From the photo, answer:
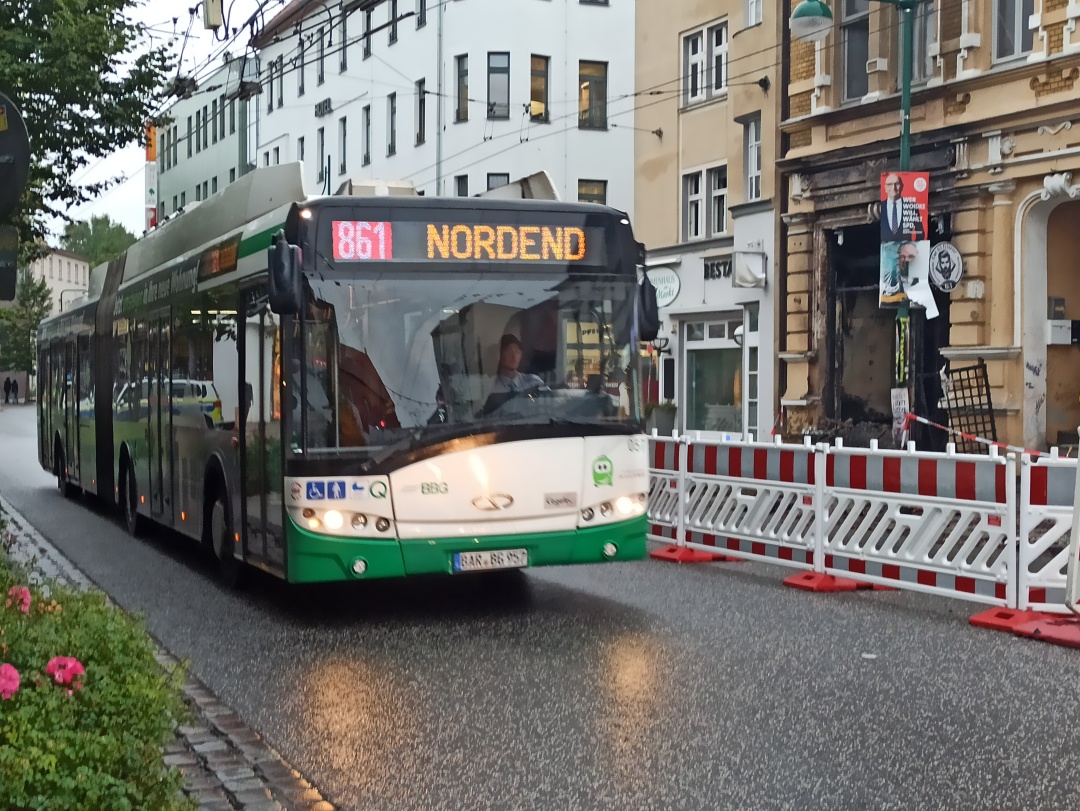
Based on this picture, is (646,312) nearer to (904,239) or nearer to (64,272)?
(904,239)

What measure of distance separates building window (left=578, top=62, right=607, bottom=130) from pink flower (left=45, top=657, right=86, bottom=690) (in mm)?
42336

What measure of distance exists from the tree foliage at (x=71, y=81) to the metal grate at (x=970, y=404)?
1193 cm

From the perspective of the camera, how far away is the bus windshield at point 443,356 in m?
9.45

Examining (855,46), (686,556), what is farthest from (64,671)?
(855,46)

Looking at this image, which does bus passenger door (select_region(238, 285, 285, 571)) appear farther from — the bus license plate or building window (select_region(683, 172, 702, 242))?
building window (select_region(683, 172, 702, 242))

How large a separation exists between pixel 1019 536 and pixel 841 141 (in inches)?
633

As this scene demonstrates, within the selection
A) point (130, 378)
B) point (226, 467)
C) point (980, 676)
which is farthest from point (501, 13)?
point (980, 676)

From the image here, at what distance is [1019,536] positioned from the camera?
33.0 ft

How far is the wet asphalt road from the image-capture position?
5.96m

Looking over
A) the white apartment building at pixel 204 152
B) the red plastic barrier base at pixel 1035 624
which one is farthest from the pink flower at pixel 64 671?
the white apartment building at pixel 204 152

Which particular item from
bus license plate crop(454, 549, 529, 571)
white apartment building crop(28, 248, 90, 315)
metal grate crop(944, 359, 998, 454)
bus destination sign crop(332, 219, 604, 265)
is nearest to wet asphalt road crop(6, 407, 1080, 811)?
bus license plate crop(454, 549, 529, 571)

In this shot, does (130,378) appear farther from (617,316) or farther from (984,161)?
(984,161)

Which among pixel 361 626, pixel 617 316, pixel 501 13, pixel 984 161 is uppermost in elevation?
pixel 501 13

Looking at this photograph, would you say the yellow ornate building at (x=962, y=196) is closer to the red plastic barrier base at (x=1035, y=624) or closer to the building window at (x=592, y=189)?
the red plastic barrier base at (x=1035, y=624)
